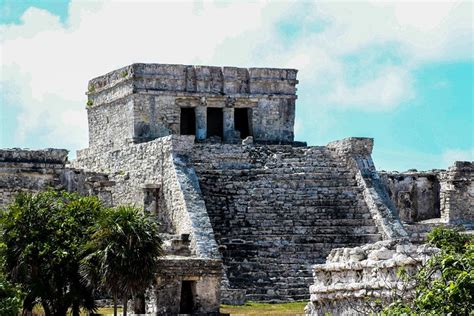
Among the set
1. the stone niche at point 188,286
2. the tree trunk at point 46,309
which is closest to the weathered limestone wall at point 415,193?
the stone niche at point 188,286

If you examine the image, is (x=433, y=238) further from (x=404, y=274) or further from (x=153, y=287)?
(x=404, y=274)

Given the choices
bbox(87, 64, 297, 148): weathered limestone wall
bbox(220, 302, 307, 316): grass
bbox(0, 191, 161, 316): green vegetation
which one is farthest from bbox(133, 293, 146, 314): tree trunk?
bbox(87, 64, 297, 148): weathered limestone wall

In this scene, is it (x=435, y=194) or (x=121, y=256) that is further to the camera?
(x=435, y=194)

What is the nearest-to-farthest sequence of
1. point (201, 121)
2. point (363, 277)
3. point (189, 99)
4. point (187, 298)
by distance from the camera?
point (363, 277) < point (187, 298) < point (189, 99) < point (201, 121)

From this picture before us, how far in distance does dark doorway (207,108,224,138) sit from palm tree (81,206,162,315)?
13.8 meters

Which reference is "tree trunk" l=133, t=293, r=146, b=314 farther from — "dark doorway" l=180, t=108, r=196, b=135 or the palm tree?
"dark doorway" l=180, t=108, r=196, b=135

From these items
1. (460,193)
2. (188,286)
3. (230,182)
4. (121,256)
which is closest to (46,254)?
(121,256)

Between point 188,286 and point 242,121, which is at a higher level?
point 242,121

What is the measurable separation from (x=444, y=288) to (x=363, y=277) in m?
2.53

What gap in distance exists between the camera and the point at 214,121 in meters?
36.7

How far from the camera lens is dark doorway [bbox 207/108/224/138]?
3650 centimetres

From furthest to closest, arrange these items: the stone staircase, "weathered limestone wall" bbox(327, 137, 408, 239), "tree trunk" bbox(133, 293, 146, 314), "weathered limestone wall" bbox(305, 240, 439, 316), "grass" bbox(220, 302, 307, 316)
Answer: "weathered limestone wall" bbox(327, 137, 408, 239) < the stone staircase < "tree trunk" bbox(133, 293, 146, 314) < "grass" bbox(220, 302, 307, 316) < "weathered limestone wall" bbox(305, 240, 439, 316)

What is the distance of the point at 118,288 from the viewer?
22484 millimetres

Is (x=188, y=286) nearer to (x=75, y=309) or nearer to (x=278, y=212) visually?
(x=75, y=309)
